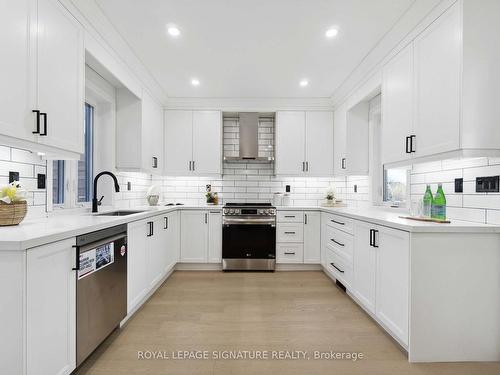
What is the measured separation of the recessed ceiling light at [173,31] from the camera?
2.38 metres

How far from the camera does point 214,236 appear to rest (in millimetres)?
3895

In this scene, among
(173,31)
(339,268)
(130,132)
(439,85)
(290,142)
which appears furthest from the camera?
(290,142)

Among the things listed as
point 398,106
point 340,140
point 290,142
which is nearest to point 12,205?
point 398,106

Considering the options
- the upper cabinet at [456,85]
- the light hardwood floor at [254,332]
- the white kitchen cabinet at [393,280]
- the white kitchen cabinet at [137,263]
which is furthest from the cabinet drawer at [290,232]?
the upper cabinet at [456,85]

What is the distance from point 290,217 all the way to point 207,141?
1.69 meters

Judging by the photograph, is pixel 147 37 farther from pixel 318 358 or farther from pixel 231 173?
pixel 318 358

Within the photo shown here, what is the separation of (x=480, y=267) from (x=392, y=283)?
52cm

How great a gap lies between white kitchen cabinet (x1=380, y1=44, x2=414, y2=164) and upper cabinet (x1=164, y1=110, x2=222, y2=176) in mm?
2364

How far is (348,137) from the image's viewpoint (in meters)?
3.76

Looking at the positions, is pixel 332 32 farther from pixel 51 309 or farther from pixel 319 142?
pixel 51 309

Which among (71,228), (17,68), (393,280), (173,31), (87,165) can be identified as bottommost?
(393,280)

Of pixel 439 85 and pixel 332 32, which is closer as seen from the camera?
pixel 439 85

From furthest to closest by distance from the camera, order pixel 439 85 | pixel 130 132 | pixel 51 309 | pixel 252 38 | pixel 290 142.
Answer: pixel 290 142 < pixel 130 132 < pixel 252 38 < pixel 439 85 < pixel 51 309

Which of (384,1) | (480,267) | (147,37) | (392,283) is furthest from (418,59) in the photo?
(147,37)
